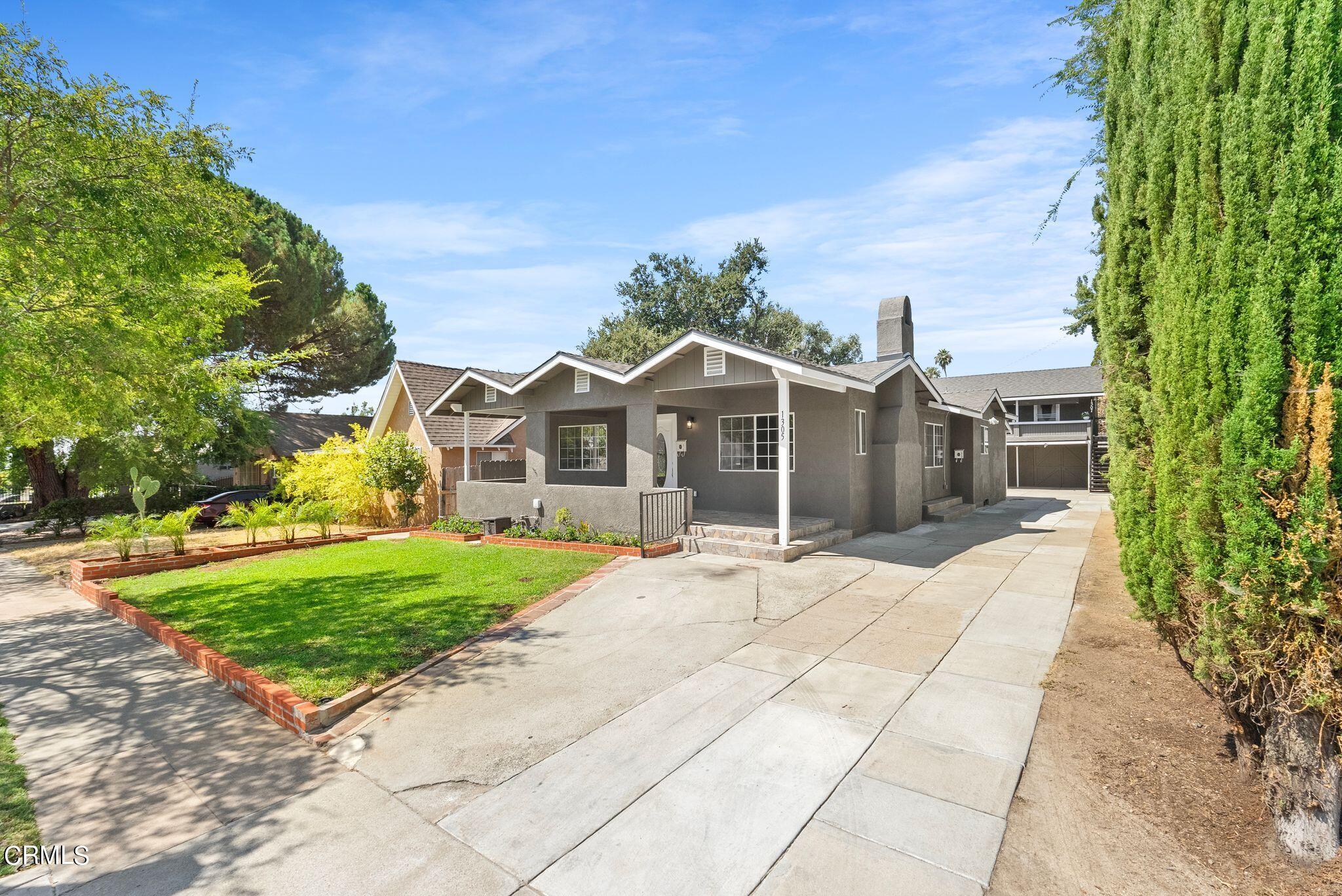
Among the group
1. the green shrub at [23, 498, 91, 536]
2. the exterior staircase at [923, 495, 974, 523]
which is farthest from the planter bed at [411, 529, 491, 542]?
the green shrub at [23, 498, 91, 536]

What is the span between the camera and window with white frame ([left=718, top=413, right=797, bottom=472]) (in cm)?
1292

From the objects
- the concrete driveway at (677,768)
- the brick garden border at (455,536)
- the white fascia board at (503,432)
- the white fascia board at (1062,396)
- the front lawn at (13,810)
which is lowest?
the front lawn at (13,810)

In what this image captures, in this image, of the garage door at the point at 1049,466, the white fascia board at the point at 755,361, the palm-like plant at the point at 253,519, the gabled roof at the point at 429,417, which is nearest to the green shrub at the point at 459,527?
the palm-like plant at the point at 253,519

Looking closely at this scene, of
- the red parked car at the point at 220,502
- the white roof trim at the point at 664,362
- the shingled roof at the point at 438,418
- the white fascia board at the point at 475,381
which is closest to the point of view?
the white roof trim at the point at 664,362

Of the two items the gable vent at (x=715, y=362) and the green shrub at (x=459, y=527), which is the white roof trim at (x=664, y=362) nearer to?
the gable vent at (x=715, y=362)

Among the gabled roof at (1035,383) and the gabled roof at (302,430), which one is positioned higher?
the gabled roof at (1035,383)

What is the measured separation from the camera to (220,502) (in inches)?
779

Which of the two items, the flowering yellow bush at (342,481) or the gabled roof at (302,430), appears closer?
the flowering yellow bush at (342,481)

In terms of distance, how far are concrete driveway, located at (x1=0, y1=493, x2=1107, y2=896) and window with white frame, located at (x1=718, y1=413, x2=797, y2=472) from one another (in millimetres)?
6171

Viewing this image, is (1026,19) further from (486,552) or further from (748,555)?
(486,552)

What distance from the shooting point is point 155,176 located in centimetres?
688

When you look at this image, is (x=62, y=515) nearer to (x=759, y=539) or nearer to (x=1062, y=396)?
(x=759, y=539)

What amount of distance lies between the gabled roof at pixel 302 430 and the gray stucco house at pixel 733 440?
48.6 feet

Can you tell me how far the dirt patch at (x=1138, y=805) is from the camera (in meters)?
2.70
